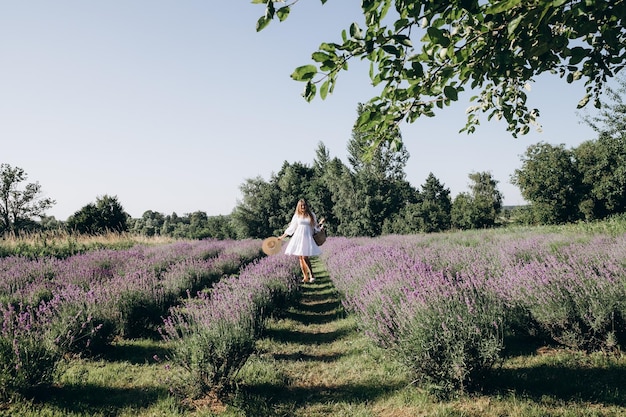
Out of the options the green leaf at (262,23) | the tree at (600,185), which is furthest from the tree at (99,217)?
the tree at (600,185)

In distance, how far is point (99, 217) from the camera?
40.0 m

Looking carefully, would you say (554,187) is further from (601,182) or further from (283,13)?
(283,13)

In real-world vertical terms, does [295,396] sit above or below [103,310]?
below

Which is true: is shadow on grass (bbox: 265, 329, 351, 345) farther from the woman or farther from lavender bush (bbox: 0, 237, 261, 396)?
the woman

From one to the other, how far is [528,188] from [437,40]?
46.7 meters

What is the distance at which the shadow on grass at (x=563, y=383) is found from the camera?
9.47 ft

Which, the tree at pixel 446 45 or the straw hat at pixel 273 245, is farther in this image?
the straw hat at pixel 273 245

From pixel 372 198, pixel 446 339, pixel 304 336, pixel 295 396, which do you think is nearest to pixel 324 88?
pixel 446 339

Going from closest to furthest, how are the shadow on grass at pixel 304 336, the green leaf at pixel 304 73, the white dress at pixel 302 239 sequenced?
the green leaf at pixel 304 73
the shadow on grass at pixel 304 336
the white dress at pixel 302 239

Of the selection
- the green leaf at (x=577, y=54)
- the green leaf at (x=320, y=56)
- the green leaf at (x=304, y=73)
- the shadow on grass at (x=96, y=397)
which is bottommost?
the shadow on grass at (x=96, y=397)

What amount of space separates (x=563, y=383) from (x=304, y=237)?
6817 millimetres

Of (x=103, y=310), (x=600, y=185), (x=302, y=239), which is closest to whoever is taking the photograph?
(x=103, y=310)

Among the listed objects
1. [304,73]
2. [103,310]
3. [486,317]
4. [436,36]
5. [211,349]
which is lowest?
[211,349]

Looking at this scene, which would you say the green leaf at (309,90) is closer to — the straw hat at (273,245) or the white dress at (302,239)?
the white dress at (302,239)
